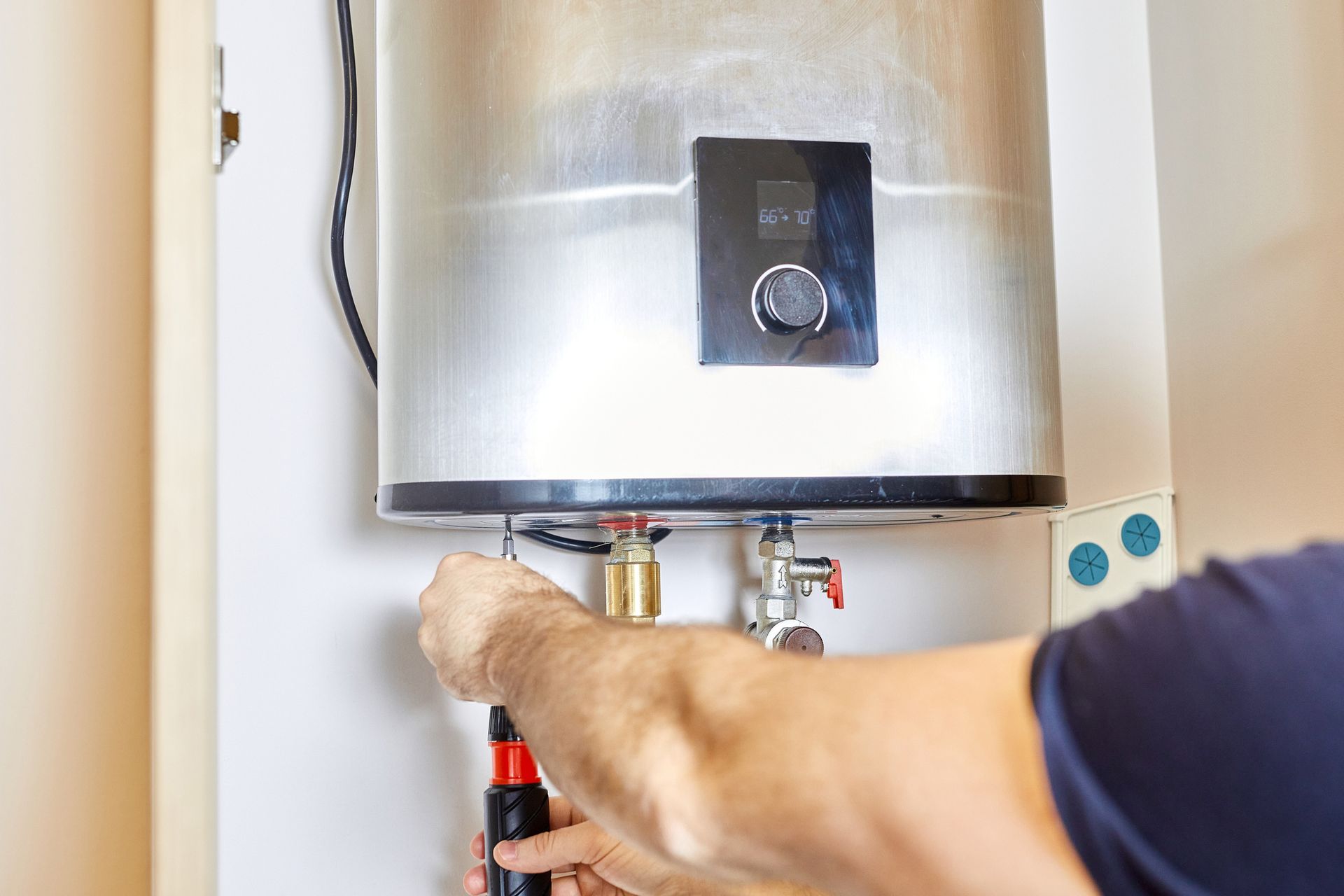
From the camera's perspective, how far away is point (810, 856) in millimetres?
392

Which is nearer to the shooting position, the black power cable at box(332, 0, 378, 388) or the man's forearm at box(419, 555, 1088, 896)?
the man's forearm at box(419, 555, 1088, 896)

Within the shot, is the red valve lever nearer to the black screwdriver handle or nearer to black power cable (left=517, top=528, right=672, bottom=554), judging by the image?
black power cable (left=517, top=528, right=672, bottom=554)

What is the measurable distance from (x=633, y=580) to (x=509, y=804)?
0.65ft

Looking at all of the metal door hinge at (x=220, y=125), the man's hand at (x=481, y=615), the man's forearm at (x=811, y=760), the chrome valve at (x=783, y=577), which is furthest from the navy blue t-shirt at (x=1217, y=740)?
the metal door hinge at (x=220, y=125)

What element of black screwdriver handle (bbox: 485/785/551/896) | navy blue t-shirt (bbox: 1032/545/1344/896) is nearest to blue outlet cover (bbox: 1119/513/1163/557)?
black screwdriver handle (bbox: 485/785/551/896)

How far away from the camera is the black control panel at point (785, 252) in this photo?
70 centimetres

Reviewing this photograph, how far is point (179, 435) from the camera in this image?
1.98 feet

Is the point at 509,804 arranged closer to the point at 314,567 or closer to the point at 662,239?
the point at 314,567

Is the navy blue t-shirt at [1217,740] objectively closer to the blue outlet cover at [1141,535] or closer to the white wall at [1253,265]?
the white wall at [1253,265]

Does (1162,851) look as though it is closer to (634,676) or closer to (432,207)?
(634,676)

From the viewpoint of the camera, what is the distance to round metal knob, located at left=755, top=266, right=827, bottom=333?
2.28 feet

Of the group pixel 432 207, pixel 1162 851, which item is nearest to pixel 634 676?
pixel 1162 851

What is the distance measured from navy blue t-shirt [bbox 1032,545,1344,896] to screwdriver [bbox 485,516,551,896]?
53 centimetres

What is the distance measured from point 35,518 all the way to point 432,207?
35 centimetres
